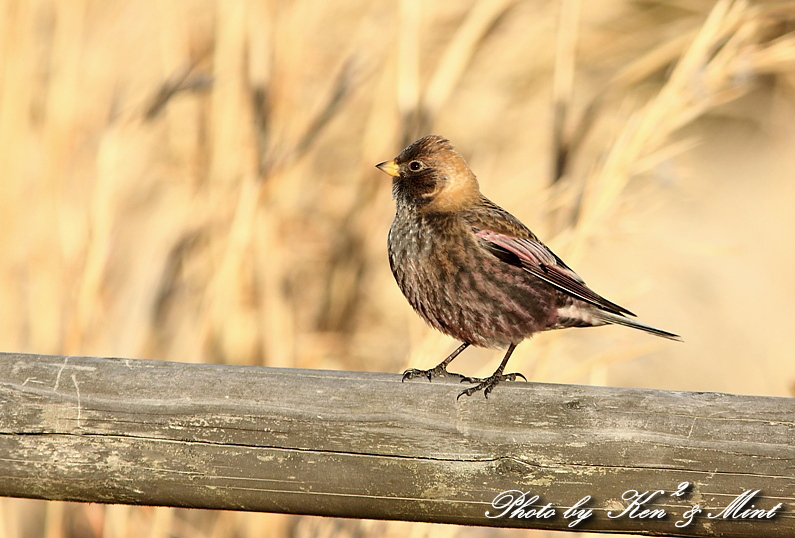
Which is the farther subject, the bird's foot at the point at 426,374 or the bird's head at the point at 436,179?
the bird's head at the point at 436,179

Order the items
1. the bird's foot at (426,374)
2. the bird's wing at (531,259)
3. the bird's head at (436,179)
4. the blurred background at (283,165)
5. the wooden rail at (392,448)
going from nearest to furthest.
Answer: the wooden rail at (392,448), the bird's foot at (426,374), the bird's wing at (531,259), the bird's head at (436,179), the blurred background at (283,165)

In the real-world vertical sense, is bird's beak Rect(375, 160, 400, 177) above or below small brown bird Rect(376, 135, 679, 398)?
→ above

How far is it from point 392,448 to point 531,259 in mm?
893

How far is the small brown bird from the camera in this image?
2803mm

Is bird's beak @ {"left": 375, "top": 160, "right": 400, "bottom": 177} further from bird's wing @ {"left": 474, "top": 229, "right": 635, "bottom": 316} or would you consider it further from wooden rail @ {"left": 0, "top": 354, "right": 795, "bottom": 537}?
wooden rail @ {"left": 0, "top": 354, "right": 795, "bottom": 537}

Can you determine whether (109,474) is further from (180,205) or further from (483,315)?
(180,205)

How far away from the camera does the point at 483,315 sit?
2.81 meters

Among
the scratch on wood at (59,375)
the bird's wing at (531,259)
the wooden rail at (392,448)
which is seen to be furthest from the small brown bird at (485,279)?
A: the scratch on wood at (59,375)

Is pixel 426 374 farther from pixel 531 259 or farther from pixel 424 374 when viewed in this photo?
pixel 531 259

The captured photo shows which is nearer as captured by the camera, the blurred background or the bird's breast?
the bird's breast

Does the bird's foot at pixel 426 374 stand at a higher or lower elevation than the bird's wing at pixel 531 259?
lower

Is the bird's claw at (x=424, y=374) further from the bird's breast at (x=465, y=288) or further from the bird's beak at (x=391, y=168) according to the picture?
the bird's beak at (x=391, y=168)

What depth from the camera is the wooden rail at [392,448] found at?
6.62 ft

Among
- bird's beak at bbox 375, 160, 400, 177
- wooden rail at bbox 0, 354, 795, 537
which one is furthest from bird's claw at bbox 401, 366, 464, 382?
bird's beak at bbox 375, 160, 400, 177
